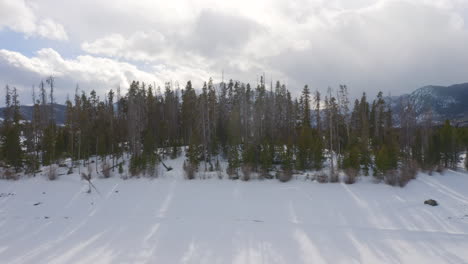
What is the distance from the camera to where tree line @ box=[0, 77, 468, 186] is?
15.9 m

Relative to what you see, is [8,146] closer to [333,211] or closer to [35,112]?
[35,112]

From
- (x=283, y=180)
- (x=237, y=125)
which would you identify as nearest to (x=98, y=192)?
(x=283, y=180)

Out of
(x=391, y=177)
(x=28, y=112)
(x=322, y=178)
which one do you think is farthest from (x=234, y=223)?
(x=28, y=112)

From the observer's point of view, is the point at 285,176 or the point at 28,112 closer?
the point at 285,176

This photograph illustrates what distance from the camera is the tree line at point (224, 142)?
52.3ft

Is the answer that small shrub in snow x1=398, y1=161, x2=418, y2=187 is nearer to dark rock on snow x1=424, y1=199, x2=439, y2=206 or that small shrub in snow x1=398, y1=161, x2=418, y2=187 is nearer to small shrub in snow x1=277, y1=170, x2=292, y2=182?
dark rock on snow x1=424, y1=199, x2=439, y2=206

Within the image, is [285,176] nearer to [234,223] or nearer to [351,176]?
[351,176]

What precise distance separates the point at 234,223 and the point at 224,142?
630 inches

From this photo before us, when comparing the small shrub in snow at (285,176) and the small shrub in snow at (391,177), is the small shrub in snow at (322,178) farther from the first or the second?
the small shrub in snow at (391,177)

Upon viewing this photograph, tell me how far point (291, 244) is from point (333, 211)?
4.07 m

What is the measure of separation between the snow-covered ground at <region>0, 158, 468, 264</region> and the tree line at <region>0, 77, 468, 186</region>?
2.17 m

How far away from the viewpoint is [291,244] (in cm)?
641

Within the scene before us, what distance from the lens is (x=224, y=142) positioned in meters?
23.9

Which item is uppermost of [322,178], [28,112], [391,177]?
[28,112]
